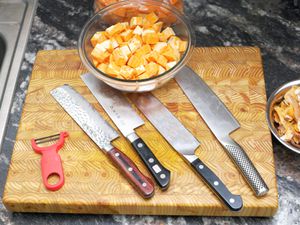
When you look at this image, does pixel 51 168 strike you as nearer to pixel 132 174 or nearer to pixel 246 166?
pixel 132 174

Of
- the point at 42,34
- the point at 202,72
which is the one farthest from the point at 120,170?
the point at 42,34

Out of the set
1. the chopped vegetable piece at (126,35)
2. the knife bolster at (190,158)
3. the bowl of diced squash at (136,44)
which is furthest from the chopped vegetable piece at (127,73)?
the knife bolster at (190,158)

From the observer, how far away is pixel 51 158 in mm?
1072

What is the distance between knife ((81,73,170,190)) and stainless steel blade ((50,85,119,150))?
32mm

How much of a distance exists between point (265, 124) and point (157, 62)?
30cm

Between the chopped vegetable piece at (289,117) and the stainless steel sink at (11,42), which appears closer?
the chopped vegetable piece at (289,117)

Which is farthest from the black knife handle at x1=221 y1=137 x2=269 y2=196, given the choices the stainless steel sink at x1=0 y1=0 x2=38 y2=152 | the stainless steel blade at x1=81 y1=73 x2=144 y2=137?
the stainless steel sink at x1=0 y1=0 x2=38 y2=152

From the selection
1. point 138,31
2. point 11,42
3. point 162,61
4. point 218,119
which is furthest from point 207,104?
point 11,42

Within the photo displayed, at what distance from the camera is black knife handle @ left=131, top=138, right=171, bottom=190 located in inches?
39.7

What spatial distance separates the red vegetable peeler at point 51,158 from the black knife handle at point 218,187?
308 millimetres

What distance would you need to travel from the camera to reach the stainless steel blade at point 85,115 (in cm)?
110

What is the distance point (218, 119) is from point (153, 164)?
0.67 feet

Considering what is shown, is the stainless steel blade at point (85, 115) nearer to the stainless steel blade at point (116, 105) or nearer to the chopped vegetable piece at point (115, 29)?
the stainless steel blade at point (116, 105)

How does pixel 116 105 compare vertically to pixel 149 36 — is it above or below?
below
